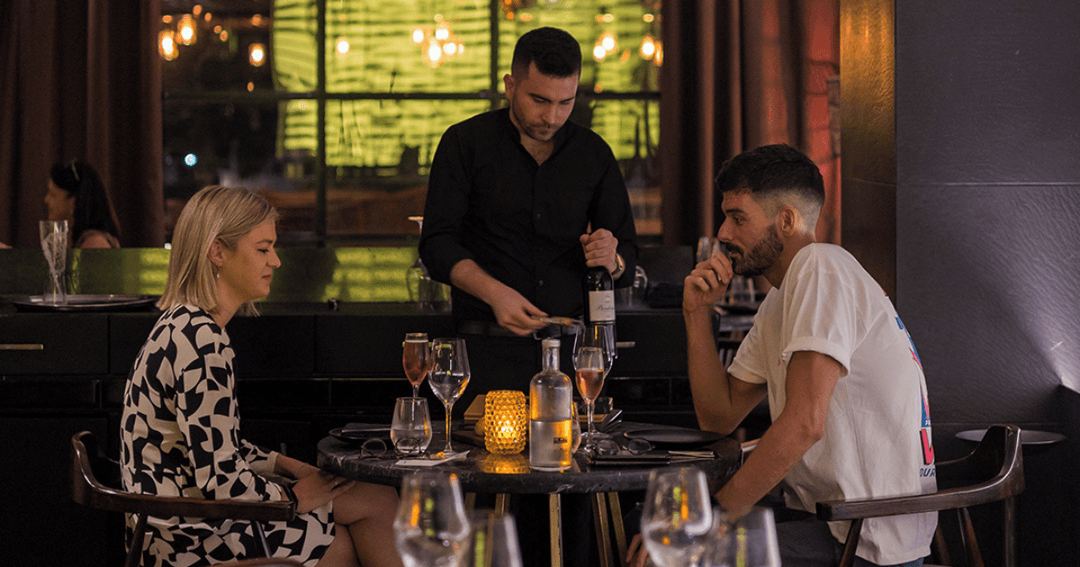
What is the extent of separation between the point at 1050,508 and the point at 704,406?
1.22m

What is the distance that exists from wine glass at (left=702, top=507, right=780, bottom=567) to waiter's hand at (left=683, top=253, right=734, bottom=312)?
116 cm

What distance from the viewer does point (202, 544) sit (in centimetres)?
197

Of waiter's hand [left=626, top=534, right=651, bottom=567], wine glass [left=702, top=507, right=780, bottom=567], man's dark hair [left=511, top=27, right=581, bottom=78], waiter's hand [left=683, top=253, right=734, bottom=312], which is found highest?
man's dark hair [left=511, top=27, right=581, bottom=78]

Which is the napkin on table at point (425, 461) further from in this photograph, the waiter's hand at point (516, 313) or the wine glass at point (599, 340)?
the waiter's hand at point (516, 313)

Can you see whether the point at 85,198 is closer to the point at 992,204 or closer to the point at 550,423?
the point at 550,423

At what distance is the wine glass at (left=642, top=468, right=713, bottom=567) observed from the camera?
1.06m

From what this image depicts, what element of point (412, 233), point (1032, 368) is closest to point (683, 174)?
point (412, 233)

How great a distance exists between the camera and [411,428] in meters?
1.87

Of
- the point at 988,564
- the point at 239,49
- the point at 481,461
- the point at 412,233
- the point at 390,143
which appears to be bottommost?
the point at 988,564

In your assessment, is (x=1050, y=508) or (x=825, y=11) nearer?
Result: (x=1050, y=508)

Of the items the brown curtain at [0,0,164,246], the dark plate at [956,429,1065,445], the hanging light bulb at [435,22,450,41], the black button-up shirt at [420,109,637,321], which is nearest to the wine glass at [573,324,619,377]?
the black button-up shirt at [420,109,637,321]

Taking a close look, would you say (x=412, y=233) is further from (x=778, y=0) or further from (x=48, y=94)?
(x=778, y=0)

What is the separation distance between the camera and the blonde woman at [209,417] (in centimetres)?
189

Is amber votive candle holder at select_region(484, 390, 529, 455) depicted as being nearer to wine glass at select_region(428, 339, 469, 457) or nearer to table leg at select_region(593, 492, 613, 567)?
wine glass at select_region(428, 339, 469, 457)
